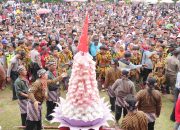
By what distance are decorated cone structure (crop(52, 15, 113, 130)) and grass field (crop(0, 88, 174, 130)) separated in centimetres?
431

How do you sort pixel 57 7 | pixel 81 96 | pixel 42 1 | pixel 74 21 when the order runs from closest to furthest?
pixel 81 96
pixel 74 21
pixel 57 7
pixel 42 1

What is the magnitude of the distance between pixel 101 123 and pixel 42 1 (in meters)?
31.5

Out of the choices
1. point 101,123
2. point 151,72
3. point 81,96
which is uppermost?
point 81,96

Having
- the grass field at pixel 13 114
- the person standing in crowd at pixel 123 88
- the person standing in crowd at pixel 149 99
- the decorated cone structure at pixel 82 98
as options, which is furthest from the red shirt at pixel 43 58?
the decorated cone structure at pixel 82 98

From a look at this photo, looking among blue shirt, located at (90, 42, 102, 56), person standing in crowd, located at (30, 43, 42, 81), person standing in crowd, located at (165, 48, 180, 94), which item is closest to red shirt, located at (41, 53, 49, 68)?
person standing in crowd, located at (30, 43, 42, 81)

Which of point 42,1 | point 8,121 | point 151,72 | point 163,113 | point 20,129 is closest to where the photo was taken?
point 20,129

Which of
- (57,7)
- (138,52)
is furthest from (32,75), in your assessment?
(57,7)

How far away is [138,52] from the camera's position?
458 inches

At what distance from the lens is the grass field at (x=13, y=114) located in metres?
9.02

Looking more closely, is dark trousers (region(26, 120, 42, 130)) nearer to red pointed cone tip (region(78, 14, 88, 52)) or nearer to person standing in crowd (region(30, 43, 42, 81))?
red pointed cone tip (region(78, 14, 88, 52))

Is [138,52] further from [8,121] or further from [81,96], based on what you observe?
[81,96]

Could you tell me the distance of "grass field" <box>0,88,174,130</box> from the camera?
9.02 m

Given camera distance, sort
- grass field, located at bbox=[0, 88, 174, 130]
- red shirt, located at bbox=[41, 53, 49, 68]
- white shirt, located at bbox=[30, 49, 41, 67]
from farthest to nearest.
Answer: red shirt, located at bbox=[41, 53, 49, 68], white shirt, located at bbox=[30, 49, 41, 67], grass field, located at bbox=[0, 88, 174, 130]

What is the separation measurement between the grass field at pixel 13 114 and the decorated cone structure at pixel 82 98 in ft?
14.1
